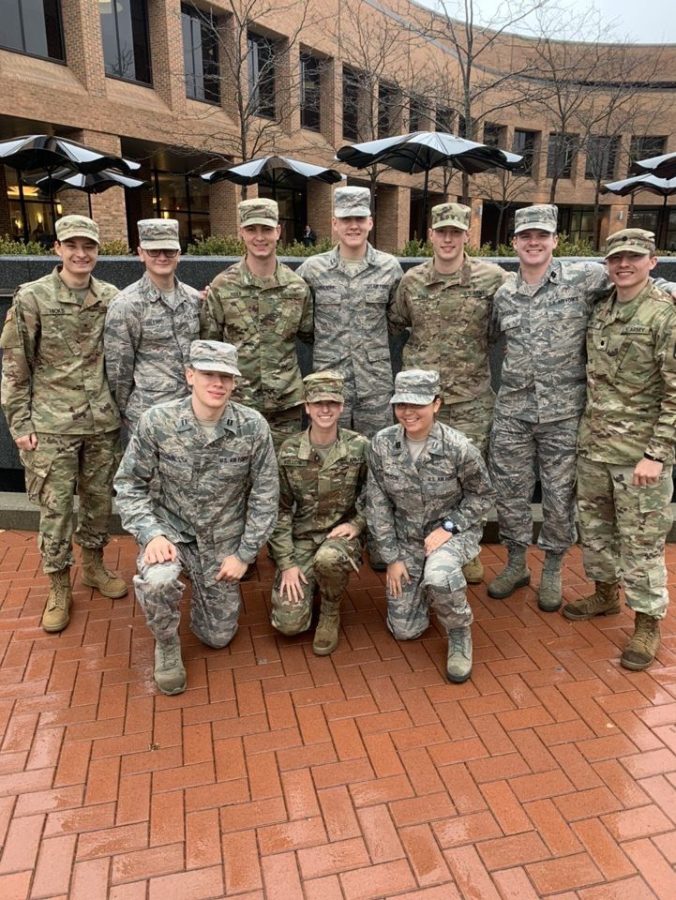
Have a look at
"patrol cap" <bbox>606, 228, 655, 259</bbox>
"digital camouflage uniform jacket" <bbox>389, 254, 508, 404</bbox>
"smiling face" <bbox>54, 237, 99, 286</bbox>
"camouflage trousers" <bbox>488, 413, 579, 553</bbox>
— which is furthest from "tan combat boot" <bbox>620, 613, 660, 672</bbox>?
"smiling face" <bbox>54, 237, 99, 286</bbox>

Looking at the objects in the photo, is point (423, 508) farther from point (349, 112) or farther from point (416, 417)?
point (349, 112)

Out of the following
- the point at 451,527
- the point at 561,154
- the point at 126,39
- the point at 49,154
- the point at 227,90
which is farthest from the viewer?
the point at 561,154

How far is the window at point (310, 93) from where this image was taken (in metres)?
21.6

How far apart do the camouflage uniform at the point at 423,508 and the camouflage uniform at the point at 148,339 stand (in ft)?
4.53

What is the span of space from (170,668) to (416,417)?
1.78 m

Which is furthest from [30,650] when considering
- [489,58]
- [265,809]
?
[489,58]

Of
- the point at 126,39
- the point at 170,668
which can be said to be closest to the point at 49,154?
the point at 170,668

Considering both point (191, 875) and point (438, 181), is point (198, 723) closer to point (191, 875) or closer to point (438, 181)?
point (191, 875)

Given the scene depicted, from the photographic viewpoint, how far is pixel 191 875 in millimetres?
2348

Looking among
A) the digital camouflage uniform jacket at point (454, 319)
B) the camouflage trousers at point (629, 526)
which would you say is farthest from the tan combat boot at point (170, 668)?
the camouflage trousers at point (629, 526)

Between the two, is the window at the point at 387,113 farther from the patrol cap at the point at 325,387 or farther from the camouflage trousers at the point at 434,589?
the camouflage trousers at the point at 434,589

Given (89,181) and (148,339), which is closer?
(148,339)

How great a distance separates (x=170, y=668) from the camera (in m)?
3.35

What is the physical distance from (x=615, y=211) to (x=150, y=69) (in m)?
25.5
